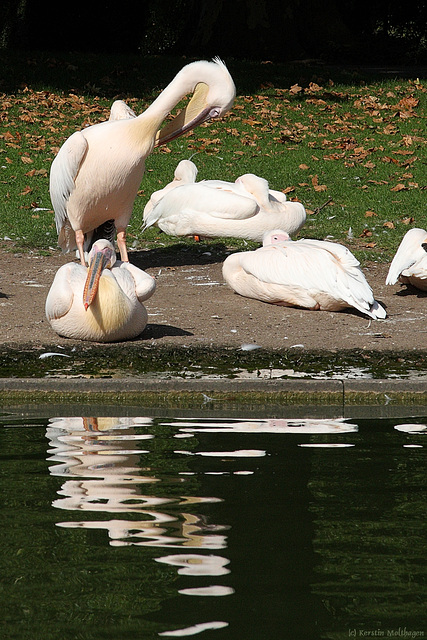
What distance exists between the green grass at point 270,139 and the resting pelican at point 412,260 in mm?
1818

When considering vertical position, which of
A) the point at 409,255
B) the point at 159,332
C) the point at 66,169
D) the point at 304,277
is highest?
the point at 66,169

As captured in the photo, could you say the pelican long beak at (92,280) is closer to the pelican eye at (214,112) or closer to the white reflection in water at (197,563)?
the pelican eye at (214,112)

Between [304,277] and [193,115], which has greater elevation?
[193,115]

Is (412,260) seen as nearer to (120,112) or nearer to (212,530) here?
(120,112)

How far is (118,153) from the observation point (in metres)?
8.36

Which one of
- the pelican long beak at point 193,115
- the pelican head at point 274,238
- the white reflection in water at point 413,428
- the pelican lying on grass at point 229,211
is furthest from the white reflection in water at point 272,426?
the pelican lying on grass at point 229,211

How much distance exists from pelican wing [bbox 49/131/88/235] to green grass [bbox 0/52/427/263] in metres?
1.61

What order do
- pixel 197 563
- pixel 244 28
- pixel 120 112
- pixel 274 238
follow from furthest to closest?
pixel 244 28 → pixel 120 112 → pixel 274 238 → pixel 197 563

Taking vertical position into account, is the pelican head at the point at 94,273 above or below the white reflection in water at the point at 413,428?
above

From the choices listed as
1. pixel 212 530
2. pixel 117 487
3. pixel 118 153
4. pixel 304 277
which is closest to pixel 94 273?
pixel 304 277

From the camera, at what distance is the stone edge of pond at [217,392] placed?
201 inches

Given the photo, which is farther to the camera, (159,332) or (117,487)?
(159,332)

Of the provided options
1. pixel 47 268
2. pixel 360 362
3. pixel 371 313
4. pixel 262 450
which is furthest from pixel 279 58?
pixel 262 450

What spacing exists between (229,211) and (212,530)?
6.97 metres
